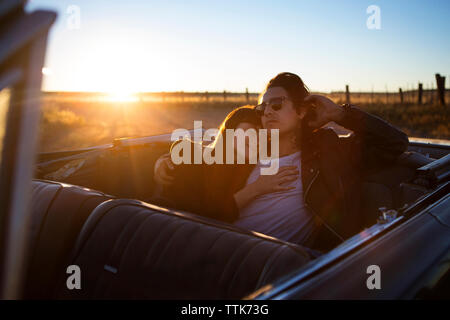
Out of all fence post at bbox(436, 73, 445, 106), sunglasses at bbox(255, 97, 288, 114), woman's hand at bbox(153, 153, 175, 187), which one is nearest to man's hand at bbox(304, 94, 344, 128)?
sunglasses at bbox(255, 97, 288, 114)

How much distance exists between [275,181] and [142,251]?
1.13m

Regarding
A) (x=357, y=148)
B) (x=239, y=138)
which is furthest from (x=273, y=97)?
(x=357, y=148)

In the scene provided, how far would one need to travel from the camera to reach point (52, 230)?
2084 mm

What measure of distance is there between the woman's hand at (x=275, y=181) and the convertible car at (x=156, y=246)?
669 millimetres

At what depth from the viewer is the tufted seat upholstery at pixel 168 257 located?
1512 mm

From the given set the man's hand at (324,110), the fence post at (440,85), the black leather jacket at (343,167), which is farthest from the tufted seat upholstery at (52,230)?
the fence post at (440,85)

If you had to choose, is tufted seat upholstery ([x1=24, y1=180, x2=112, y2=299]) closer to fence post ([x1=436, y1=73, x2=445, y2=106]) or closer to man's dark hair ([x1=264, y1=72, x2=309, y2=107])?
man's dark hair ([x1=264, y1=72, x2=309, y2=107])

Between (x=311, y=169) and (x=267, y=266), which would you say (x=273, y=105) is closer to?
(x=311, y=169)

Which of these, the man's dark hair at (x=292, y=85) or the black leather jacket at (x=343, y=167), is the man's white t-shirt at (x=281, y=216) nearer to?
the black leather jacket at (x=343, y=167)

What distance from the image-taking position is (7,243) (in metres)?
0.88
